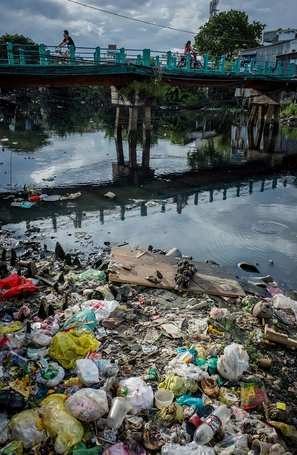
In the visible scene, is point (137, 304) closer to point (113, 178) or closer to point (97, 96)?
point (113, 178)

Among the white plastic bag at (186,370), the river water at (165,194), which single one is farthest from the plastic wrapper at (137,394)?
the river water at (165,194)

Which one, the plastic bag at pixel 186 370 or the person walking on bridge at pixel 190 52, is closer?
the plastic bag at pixel 186 370

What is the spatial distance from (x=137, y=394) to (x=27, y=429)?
3.75ft

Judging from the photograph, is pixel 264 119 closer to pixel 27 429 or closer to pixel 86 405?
pixel 86 405

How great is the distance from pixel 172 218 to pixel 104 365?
687cm

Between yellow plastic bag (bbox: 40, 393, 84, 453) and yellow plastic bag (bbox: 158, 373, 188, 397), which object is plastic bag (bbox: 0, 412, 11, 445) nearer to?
yellow plastic bag (bbox: 40, 393, 84, 453)

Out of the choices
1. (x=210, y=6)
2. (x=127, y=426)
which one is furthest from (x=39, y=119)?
(x=210, y=6)

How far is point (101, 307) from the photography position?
18.1 ft

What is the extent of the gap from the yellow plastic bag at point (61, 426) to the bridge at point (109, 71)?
12.7m

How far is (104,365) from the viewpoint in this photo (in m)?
4.27

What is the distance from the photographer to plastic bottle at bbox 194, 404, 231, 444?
3447 mm

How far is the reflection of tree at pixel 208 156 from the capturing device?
57.8 ft

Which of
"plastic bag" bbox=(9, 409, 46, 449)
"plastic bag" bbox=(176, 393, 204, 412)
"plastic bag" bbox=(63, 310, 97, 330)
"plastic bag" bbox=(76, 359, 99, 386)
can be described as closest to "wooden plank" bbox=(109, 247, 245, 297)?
"plastic bag" bbox=(63, 310, 97, 330)

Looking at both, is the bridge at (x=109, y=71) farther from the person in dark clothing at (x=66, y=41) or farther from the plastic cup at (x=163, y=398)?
the plastic cup at (x=163, y=398)
